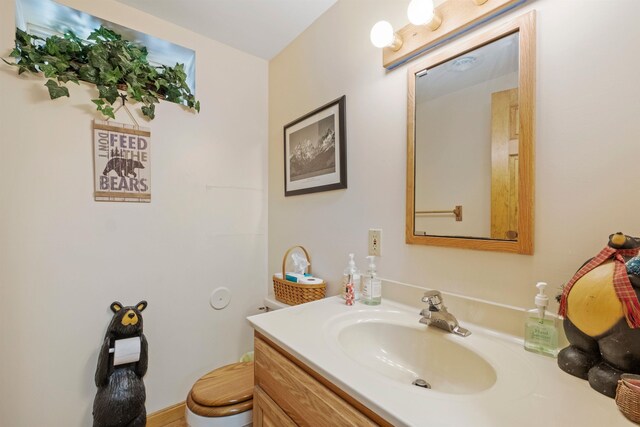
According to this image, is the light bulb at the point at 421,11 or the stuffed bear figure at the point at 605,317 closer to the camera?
the stuffed bear figure at the point at 605,317

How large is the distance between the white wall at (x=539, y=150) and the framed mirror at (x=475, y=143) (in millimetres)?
34

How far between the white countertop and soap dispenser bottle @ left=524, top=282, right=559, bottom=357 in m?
0.02

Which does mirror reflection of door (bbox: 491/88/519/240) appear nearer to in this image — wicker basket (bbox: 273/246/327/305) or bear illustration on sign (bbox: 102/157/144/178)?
wicker basket (bbox: 273/246/327/305)

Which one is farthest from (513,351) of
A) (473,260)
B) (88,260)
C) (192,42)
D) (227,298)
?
(192,42)

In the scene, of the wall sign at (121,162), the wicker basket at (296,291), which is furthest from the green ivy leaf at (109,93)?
the wicker basket at (296,291)

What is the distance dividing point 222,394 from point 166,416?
65 cm

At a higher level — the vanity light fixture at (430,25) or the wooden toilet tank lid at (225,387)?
the vanity light fixture at (430,25)

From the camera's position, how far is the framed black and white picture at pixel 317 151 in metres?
1.37

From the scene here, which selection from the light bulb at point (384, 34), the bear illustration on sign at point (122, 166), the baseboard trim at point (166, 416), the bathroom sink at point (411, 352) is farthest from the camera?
the baseboard trim at point (166, 416)

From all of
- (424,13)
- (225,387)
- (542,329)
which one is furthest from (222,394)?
(424,13)

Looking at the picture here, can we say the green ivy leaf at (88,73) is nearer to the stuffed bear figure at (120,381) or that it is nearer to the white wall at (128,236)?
the white wall at (128,236)

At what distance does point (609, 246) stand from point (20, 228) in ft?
6.67

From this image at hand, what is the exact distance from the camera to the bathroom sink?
0.74m

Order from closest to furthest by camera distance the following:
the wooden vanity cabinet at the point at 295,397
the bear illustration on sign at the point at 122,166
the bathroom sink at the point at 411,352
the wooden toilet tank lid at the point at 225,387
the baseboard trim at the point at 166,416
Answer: the wooden vanity cabinet at the point at 295,397
the bathroom sink at the point at 411,352
the wooden toilet tank lid at the point at 225,387
the bear illustration on sign at the point at 122,166
the baseboard trim at the point at 166,416
